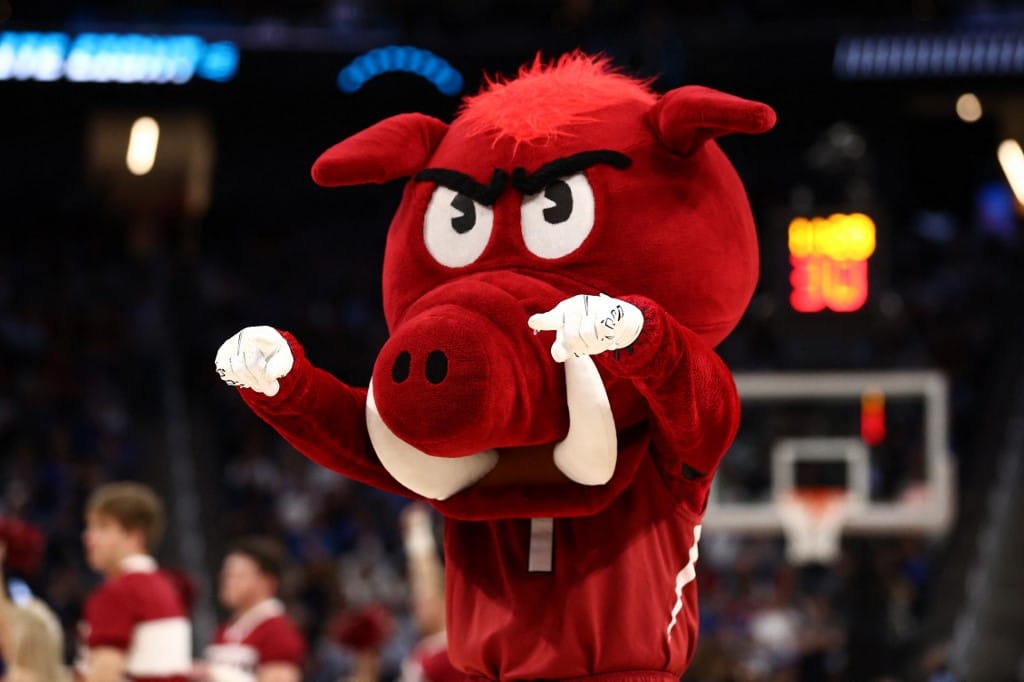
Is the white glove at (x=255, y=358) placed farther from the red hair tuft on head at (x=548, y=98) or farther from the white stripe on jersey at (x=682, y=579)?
the white stripe on jersey at (x=682, y=579)

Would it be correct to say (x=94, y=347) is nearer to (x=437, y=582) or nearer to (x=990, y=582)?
(x=990, y=582)

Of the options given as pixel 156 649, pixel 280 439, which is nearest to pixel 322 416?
pixel 156 649

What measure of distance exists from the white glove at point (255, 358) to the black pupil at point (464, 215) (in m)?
0.42

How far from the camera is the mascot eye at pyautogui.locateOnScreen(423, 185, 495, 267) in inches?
117

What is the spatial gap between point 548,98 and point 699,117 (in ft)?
1.15

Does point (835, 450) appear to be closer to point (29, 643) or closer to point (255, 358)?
point (29, 643)

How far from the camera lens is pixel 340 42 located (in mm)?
12555

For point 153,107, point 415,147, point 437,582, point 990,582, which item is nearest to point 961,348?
point 990,582

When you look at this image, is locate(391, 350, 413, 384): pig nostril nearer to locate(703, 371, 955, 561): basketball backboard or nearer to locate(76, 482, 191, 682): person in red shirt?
locate(76, 482, 191, 682): person in red shirt

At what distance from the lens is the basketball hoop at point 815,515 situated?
9.55 meters

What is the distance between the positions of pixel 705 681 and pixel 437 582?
8.97 feet

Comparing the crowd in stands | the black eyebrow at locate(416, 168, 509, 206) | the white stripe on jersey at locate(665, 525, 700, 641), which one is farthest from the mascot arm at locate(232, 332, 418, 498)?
the crowd in stands

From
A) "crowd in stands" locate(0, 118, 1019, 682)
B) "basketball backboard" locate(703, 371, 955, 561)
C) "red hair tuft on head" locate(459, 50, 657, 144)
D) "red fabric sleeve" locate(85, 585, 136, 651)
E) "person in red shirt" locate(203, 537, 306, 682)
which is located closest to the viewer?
"red hair tuft on head" locate(459, 50, 657, 144)

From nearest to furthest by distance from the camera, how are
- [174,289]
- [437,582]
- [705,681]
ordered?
[437,582], [705,681], [174,289]
